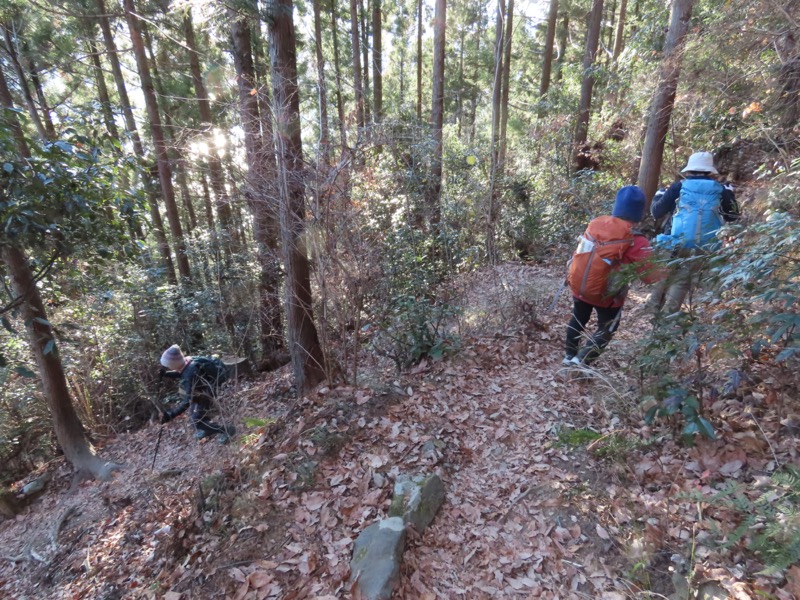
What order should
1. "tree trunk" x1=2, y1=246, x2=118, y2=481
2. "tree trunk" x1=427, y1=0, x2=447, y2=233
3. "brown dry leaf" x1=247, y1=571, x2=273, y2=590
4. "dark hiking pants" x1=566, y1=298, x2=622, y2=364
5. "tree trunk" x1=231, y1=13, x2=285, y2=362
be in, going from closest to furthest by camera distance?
"brown dry leaf" x1=247, y1=571, x2=273, y2=590, "dark hiking pants" x1=566, y1=298, x2=622, y2=364, "tree trunk" x1=231, y1=13, x2=285, y2=362, "tree trunk" x1=2, y1=246, x2=118, y2=481, "tree trunk" x1=427, y1=0, x2=447, y2=233

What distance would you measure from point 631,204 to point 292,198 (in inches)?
125

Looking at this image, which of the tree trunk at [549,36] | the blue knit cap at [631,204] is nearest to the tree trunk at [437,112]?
the blue knit cap at [631,204]

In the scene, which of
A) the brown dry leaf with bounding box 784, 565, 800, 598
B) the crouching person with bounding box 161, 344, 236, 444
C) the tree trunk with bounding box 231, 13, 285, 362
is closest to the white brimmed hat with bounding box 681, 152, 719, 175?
the brown dry leaf with bounding box 784, 565, 800, 598

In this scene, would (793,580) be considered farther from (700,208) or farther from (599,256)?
(700,208)

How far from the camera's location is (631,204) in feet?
11.4

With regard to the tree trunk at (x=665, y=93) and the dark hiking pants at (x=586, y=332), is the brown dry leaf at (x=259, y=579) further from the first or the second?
the tree trunk at (x=665, y=93)

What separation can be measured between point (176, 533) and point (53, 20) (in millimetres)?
12414

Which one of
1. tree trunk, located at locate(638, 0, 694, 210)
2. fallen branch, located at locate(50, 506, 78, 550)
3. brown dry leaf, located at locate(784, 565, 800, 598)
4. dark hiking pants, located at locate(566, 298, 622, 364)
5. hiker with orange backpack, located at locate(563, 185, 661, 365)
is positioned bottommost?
fallen branch, located at locate(50, 506, 78, 550)

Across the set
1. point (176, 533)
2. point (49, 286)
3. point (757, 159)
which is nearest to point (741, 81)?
point (757, 159)

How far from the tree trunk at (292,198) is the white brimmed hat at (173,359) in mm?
1796

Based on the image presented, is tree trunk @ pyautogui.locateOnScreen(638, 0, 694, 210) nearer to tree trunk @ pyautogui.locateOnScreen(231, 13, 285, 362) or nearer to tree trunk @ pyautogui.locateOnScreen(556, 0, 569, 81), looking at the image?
tree trunk @ pyautogui.locateOnScreen(231, 13, 285, 362)

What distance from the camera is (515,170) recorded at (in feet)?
35.0

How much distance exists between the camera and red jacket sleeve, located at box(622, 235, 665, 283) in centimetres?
274

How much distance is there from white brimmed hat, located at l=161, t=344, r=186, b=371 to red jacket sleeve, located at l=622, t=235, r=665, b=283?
5.51m
